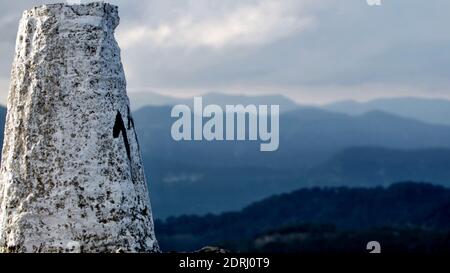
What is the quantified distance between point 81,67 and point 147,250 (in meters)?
2.09

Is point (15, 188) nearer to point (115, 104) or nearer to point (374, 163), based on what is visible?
point (115, 104)

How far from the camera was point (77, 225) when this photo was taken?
11.9 m

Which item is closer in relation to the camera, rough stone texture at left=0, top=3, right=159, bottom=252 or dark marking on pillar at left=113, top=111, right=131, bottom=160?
rough stone texture at left=0, top=3, right=159, bottom=252

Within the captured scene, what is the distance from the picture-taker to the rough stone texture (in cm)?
1196

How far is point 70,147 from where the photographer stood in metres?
12.0

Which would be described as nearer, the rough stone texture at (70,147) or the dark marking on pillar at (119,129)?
the rough stone texture at (70,147)

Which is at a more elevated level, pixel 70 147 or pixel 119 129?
pixel 119 129

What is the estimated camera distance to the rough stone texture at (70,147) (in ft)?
39.2

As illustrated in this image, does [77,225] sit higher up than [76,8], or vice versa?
[76,8]
